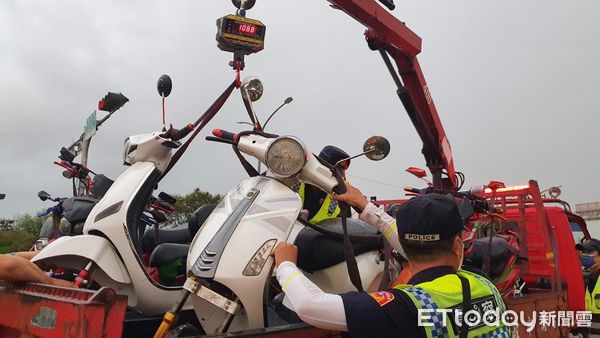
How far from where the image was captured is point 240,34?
324 centimetres

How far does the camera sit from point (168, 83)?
3043mm

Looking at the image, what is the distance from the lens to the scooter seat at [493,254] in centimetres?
399

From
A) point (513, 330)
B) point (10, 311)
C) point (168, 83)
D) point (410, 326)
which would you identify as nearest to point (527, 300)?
point (513, 330)

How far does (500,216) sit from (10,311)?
414cm

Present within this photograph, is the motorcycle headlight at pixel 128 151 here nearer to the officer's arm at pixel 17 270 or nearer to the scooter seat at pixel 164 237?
the scooter seat at pixel 164 237

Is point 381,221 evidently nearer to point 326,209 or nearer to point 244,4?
point 326,209

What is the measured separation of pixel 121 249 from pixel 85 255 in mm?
201

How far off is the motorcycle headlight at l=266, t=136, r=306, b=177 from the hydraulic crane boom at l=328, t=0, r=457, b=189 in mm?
3080

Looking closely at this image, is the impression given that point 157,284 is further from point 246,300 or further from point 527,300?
point 527,300

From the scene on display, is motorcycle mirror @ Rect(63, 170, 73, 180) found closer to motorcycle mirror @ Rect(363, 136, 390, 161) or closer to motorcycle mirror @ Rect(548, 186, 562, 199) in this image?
motorcycle mirror @ Rect(363, 136, 390, 161)

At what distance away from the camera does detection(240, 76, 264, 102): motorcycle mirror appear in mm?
2846

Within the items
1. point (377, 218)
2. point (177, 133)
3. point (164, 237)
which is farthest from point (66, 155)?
point (377, 218)

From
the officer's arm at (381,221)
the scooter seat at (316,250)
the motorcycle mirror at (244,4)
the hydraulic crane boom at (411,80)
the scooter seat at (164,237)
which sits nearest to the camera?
the officer's arm at (381,221)

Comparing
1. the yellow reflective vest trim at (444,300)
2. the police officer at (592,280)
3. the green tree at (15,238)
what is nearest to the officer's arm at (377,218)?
the yellow reflective vest trim at (444,300)
